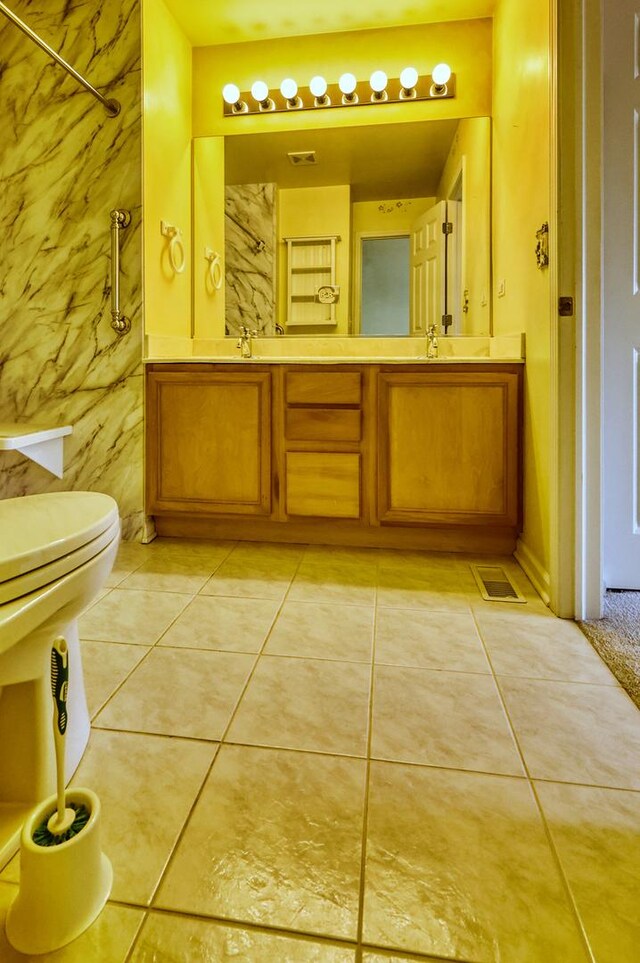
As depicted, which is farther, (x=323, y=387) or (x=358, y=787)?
(x=323, y=387)

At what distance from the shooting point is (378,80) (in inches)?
103

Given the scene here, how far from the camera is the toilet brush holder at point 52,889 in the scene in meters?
0.64

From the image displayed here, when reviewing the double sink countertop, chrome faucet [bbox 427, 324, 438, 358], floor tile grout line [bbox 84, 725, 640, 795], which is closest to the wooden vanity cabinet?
the double sink countertop

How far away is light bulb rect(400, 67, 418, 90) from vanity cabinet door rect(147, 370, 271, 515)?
1.59 meters

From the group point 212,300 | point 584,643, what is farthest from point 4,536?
point 212,300

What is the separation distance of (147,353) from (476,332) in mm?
1506

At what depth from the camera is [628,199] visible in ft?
5.64

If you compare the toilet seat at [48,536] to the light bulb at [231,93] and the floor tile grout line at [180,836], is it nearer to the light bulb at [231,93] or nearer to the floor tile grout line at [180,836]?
the floor tile grout line at [180,836]

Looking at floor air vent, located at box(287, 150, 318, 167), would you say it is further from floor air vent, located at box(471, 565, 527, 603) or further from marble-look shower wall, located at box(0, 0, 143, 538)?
floor air vent, located at box(471, 565, 527, 603)

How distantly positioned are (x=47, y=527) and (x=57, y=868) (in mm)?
424

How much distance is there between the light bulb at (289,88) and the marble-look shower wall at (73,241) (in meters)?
0.70

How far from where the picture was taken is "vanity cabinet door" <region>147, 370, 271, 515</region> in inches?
90.0

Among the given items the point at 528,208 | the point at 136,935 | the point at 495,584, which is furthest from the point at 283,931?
the point at 528,208

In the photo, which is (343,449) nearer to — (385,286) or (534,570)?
(534,570)
